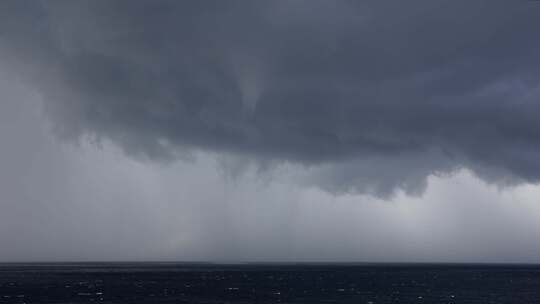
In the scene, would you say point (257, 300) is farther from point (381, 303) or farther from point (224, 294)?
point (381, 303)

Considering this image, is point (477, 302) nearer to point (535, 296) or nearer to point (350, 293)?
point (535, 296)

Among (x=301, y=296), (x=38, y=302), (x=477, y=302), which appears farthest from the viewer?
(x=301, y=296)

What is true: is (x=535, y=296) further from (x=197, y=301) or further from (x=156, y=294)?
(x=156, y=294)

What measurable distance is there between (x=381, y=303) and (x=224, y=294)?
55085mm

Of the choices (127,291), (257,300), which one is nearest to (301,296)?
(257,300)

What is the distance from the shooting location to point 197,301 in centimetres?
15412

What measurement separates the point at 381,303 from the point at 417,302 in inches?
431

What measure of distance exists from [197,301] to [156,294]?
2924 centimetres

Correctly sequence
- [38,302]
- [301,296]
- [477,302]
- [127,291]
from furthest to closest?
[127,291] → [301,296] → [477,302] → [38,302]

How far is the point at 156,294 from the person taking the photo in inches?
6988

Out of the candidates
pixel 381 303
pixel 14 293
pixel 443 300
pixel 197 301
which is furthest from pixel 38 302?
pixel 443 300

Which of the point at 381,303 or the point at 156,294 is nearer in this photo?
the point at 381,303

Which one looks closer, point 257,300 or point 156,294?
point 257,300

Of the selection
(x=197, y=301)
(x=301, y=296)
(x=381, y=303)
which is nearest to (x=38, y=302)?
(x=197, y=301)
